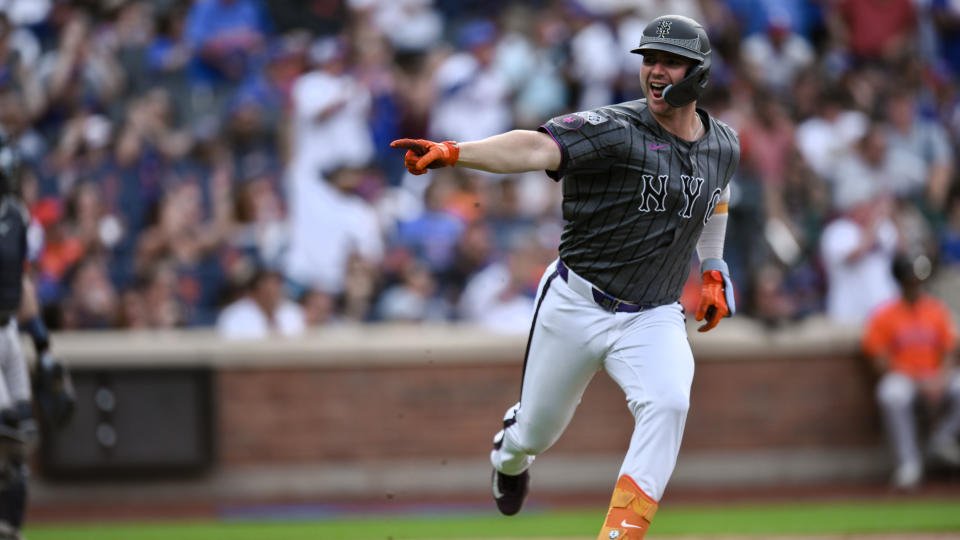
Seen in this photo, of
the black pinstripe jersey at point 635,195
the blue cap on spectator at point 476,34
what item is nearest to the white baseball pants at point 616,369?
the black pinstripe jersey at point 635,195

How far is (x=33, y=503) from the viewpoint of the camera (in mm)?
11711

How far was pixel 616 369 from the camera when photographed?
6.00 m

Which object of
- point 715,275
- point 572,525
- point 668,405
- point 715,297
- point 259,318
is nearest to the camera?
point 668,405

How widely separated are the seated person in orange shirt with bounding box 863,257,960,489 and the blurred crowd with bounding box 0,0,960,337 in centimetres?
34

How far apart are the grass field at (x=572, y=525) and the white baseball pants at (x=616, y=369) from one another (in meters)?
2.75

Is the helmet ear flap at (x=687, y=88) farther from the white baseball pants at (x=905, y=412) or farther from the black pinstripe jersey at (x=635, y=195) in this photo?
the white baseball pants at (x=905, y=412)

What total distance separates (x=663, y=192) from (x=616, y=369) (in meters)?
0.81

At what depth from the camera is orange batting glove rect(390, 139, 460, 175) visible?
5250mm

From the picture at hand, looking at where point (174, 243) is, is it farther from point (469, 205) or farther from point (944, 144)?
point (944, 144)

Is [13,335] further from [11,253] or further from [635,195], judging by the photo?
[635,195]

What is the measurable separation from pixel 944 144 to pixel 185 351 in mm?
7586

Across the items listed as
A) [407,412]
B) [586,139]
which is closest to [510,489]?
[586,139]

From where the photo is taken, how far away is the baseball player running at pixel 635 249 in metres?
5.66

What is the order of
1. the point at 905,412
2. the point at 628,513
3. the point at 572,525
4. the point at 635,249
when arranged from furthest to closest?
the point at 905,412 → the point at 572,525 → the point at 635,249 → the point at 628,513
